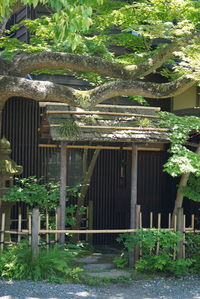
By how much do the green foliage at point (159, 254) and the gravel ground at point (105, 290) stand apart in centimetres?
43

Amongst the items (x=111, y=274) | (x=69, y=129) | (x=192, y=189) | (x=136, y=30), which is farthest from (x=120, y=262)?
(x=136, y=30)

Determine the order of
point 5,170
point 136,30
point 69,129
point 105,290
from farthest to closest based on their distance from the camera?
point 136,30 < point 5,170 < point 69,129 < point 105,290

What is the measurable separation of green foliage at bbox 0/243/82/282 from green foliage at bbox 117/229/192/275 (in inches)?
56.7

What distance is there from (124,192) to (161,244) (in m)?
4.62

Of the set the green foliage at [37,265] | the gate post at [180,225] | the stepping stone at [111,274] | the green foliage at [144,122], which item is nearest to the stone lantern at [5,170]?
the green foliage at [37,265]

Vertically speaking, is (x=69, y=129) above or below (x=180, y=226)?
above

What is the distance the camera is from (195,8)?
→ 434 inches

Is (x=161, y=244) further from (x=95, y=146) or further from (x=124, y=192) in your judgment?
(x=124, y=192)

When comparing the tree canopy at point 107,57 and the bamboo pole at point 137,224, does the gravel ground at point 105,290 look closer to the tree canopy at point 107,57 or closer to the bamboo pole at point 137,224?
the bamboo pole at point 137,224

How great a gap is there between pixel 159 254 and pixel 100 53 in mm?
5970

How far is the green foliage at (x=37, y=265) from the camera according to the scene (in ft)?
28.2

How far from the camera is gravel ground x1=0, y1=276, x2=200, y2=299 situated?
311 inches

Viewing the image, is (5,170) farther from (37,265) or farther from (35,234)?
(37,265)

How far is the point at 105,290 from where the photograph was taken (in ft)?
27.9
